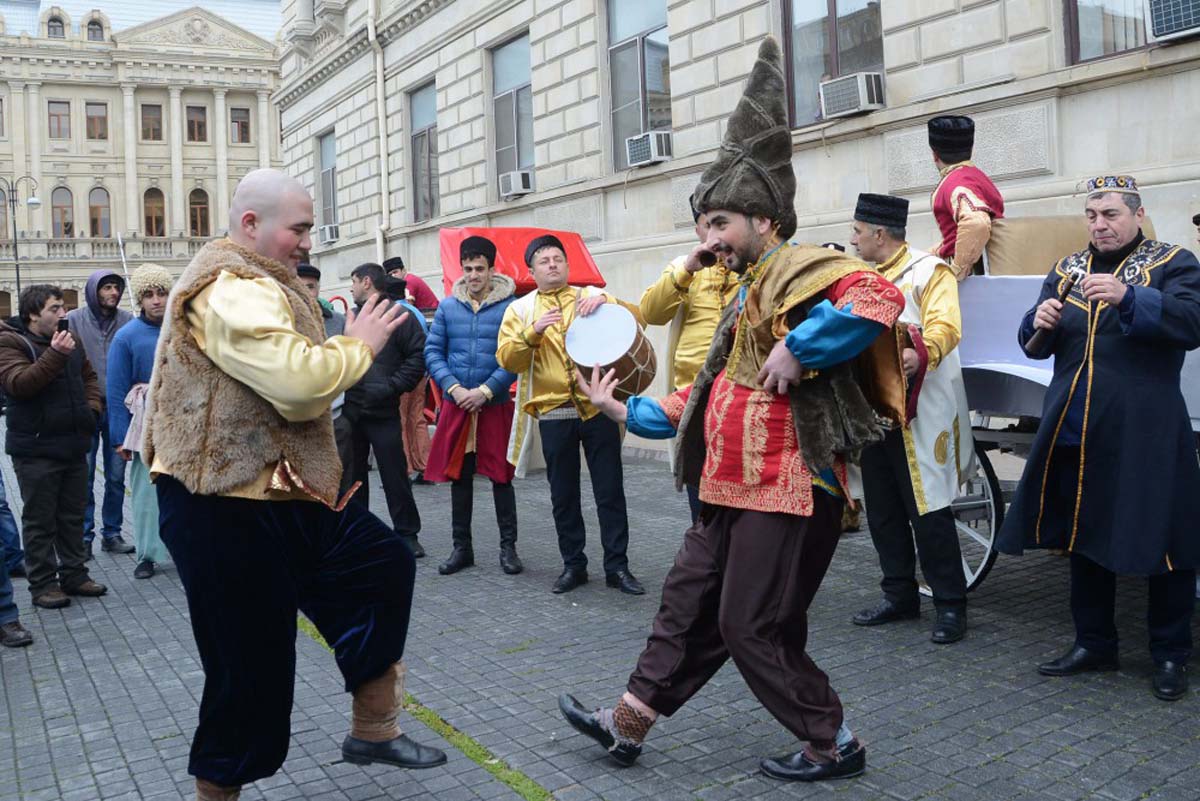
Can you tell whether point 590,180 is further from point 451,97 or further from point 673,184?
point 451,97

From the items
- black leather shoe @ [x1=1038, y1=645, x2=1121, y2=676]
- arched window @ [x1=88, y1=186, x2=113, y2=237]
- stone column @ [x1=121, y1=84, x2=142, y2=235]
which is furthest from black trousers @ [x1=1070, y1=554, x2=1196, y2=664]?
arched window @ [x1=88, y1=186, x2=113, y2=237]

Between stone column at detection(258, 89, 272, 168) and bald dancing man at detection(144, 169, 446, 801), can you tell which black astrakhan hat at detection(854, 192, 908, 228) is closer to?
bald dancing man at detection(144, 169, 446, 801)

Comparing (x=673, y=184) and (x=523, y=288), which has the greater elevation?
(x=673, y=184)

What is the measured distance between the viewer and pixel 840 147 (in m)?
12.0

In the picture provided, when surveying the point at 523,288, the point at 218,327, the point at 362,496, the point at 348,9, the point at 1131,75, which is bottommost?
the point at 362,496

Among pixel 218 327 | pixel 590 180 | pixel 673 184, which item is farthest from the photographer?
pixel 590 180

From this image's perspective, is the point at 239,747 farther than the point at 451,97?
No

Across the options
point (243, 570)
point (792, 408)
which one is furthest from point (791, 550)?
point (243, 570)

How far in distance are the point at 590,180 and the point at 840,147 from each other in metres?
4.87

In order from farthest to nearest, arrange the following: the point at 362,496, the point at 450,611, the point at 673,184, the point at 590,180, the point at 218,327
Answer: the point at 590,180 < the point at 673,184 < the point at 362,496 < the point at 450,611 < the point at 218,327

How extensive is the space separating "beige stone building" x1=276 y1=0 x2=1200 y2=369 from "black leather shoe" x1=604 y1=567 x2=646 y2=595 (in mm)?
4994

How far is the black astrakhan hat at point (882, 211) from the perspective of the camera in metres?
Result: 5.65

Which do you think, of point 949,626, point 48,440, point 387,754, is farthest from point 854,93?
point 387,754

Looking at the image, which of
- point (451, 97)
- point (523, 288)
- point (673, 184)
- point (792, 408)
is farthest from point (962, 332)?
point (451, 97)
